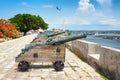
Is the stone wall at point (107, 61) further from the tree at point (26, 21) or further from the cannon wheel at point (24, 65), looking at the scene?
the tree at point (26, 21)

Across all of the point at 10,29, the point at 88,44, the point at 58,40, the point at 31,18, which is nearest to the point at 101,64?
the point at 58,40

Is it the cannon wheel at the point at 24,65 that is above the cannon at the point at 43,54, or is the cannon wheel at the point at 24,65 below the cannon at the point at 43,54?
below

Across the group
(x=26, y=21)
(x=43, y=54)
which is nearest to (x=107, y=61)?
(x=43, y=54)

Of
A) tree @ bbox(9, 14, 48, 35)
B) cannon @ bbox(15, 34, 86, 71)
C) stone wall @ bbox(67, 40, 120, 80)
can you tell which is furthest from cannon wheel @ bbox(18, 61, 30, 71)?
tree @ bbox(9, 14, 48, 35)

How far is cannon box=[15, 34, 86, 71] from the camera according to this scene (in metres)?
9.54

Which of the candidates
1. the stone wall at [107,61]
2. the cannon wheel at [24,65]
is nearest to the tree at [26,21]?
the stone wall at [107,61]

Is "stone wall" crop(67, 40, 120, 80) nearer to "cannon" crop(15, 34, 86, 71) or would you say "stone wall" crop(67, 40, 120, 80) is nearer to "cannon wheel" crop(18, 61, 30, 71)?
"cannon" crop(15, 34, 86, 71)

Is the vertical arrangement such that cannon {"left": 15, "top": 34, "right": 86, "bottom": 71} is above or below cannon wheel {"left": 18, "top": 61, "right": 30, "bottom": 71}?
above

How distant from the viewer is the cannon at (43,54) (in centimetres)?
954

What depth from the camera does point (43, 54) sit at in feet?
31.6

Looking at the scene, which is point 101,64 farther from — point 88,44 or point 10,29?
point 10,29

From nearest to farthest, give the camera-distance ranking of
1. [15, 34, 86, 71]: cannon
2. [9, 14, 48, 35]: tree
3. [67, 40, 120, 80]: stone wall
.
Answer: [67, 40, 120, 80]: stone wall → [15, 34, 86, 71]: cannon → [9, 14, 48, 35]: tree

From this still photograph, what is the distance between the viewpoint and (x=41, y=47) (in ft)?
31.5

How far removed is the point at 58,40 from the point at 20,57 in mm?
1529
